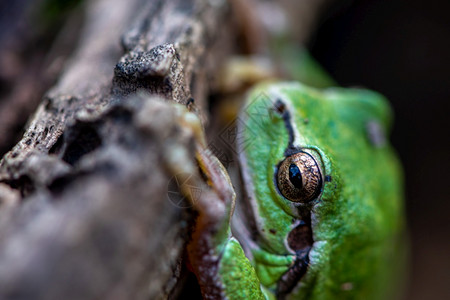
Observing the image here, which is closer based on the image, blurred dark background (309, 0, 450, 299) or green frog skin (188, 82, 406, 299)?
green frog skin (188, 82, 406, 299)

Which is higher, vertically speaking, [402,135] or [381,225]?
[381,225]

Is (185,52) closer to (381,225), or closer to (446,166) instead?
(381,225)

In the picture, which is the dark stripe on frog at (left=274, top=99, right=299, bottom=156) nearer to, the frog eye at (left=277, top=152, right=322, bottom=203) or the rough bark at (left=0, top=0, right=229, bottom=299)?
the frog eye at (left=277, top=152, right=322, bottom=203)

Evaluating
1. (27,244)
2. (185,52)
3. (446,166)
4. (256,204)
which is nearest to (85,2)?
(185,52)

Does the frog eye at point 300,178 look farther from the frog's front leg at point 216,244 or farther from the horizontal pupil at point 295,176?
the frog's front leg at point 216,244

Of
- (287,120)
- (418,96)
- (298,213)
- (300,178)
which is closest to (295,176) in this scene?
(300,178)

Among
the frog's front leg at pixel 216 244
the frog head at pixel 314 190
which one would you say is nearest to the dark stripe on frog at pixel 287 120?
the frog head at pixel 314 190

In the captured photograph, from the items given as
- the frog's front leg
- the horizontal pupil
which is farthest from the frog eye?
the frog's front leg
